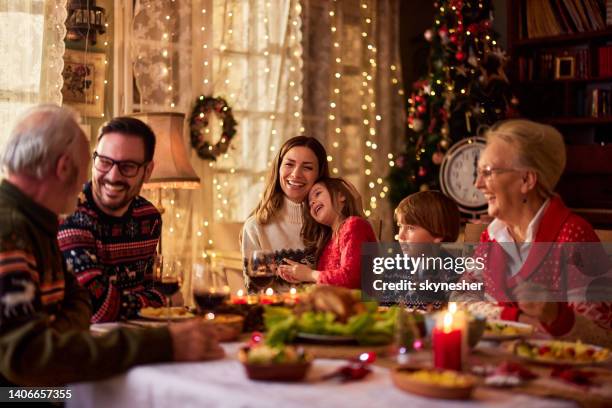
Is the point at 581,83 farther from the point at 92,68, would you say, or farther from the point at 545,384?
the point at 545,384

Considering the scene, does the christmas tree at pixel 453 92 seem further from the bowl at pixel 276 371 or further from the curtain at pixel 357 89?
the bowl at pixel 276 371

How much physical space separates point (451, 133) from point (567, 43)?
1.05 m

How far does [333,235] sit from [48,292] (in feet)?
4.87

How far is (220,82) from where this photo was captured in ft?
17.6

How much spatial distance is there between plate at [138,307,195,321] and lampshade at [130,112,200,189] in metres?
1.93

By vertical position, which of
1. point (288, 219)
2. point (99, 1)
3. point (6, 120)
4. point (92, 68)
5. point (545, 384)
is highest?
point (99, 1)

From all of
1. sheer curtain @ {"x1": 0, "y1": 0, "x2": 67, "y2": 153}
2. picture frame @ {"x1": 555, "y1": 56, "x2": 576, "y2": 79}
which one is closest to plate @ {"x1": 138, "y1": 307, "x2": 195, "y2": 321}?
sheer curtain @ {"x1": 0, "y1": 0, "x2": 67, "y2": 153}

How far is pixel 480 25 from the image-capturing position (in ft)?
19.0

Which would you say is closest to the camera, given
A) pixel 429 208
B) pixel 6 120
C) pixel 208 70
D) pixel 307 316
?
pixel 307 316

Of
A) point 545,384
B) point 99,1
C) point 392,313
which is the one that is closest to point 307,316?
point 392,313

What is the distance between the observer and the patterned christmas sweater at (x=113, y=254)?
2.37 m

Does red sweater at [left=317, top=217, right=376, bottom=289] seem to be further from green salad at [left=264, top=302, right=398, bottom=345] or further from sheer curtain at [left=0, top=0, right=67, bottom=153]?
sheer curtain at [left=0, top=0, right=67, bottom=153]

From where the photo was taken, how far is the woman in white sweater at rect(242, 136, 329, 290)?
134 inches

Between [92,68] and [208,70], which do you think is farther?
[208,70]
